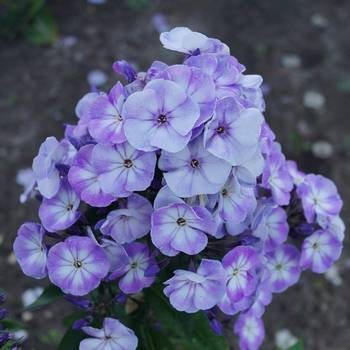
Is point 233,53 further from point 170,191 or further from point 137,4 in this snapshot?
point 170,191

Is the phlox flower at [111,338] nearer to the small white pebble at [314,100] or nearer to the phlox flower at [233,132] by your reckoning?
the phlox flower at [233,132]

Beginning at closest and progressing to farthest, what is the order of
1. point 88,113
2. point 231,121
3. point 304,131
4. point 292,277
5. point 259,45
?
point 231,121
point 88,113
point 292,277
point 304,131
point 259,45

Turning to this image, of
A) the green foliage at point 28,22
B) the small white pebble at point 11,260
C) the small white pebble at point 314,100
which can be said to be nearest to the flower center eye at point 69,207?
the small white pebble at point 11,260

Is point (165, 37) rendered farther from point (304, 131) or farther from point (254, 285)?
point (304, 131)

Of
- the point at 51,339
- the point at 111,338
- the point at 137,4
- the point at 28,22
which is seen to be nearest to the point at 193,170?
the point at 111,338

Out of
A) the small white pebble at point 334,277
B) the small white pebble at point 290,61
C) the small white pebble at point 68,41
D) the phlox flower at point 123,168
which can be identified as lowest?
the small white pebble at point 334,277

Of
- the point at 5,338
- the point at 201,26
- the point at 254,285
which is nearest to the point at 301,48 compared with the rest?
the point at 201,26
